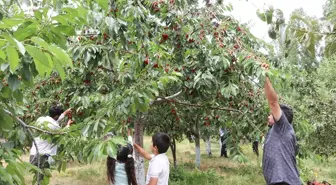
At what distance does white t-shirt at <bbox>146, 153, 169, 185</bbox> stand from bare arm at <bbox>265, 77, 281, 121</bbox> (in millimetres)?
952

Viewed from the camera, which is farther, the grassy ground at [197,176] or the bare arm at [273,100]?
the grassy ground at [197,176]

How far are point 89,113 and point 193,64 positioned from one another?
132cm

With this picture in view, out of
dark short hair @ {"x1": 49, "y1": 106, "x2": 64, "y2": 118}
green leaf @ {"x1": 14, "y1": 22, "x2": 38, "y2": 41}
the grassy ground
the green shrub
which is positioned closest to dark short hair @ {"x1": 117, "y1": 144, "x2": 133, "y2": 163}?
dark short hair @ {"x1": 49, "y1": 106, "x2": 64, "y2": 118}

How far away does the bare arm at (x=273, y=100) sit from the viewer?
2498 millimetres

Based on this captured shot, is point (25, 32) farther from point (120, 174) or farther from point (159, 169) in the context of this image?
point (120, 174)

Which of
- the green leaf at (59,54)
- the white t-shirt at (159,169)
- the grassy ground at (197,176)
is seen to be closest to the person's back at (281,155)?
the white t-shirt at (159,169)

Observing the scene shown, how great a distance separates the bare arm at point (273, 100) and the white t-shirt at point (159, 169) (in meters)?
0.95

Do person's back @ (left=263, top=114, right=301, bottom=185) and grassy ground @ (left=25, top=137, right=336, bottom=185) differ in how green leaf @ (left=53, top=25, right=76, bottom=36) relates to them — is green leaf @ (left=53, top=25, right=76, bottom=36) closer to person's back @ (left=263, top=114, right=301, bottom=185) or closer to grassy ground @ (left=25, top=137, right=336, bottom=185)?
person's back @ (left=263, top=114, right=301, bottom=185)

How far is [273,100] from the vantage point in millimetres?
2500

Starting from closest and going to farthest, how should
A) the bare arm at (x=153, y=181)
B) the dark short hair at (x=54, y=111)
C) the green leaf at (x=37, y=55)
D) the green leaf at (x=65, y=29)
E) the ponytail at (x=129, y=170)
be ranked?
1. the green leaf at (x=37, y=55)
2. the green leaf at (x=65, y=29)
3. the bare arm at (x=153, y=181)
4. the ponytail at (x=129, y=170)
5. the dark short hair at (x=54, y=111)

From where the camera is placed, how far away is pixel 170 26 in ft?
13.8

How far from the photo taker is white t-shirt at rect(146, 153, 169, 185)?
9.29ft

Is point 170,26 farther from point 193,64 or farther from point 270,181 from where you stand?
point 270,181

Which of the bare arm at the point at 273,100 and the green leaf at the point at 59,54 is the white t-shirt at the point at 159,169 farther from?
the green leaf at the point at 59,54
